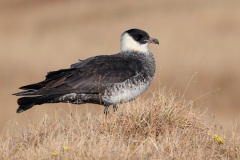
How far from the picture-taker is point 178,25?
2108 centimetres

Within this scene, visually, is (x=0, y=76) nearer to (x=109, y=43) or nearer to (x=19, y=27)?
(x=109, y=43)

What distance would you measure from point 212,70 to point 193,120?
9.61m

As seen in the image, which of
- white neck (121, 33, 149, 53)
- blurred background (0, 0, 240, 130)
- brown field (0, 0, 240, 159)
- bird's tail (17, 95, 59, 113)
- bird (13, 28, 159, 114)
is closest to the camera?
brown field (0, 0, 240, 159)

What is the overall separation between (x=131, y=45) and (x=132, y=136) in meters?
2.81

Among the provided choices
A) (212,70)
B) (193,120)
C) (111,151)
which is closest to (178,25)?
(212,70)

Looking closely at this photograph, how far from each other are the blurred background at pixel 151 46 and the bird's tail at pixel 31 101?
5105 mm

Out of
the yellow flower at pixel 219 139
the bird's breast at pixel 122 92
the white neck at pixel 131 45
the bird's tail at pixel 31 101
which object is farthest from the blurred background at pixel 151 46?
the yellow flower at pixel 219 139

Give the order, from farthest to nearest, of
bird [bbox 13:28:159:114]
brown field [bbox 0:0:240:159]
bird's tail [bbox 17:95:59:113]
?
bird [bbox 13:28:159:114] < bird's tail [bbox 17:95:59:113] < brown field [bbox 0:0:240:159]

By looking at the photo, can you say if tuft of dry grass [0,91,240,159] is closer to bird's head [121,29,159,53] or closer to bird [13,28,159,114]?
bird [13,28,159,114]

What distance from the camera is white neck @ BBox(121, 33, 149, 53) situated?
31.8 feet

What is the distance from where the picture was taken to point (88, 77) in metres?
8.79

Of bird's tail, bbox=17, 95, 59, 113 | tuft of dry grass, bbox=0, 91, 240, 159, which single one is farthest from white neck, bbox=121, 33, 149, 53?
tuft of dry grass, bbox=0, 91, 240, 159

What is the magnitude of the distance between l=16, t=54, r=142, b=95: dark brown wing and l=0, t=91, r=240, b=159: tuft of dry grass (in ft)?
2.90

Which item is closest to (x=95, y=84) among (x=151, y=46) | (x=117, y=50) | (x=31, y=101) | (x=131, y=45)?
(x=31, y=101)
